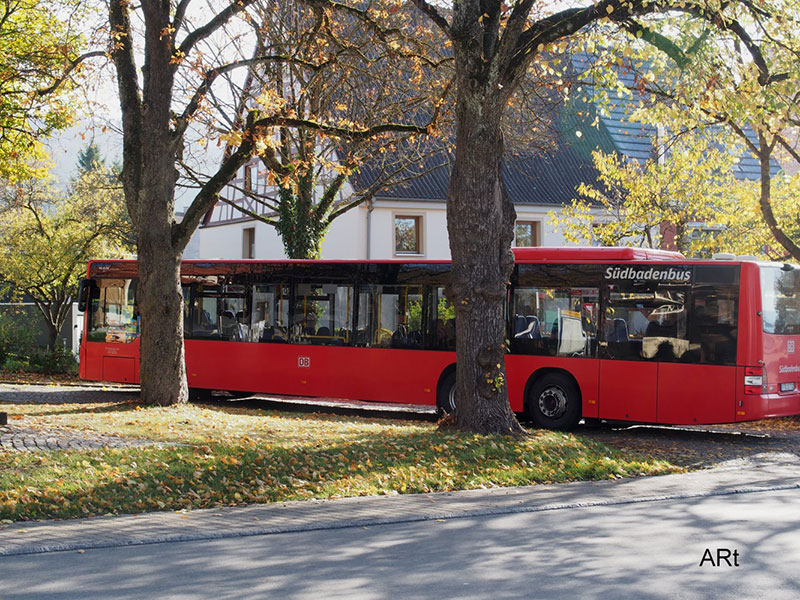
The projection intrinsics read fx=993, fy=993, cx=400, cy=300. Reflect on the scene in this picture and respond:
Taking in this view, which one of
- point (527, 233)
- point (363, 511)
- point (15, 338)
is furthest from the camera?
point (527, 233)

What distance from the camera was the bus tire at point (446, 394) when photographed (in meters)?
17.8

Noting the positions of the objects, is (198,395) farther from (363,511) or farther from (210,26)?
(363,511)

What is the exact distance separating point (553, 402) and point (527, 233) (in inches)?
908

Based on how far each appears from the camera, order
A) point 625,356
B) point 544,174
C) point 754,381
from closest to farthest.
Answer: point 754,381
point 625,356
point 544,174

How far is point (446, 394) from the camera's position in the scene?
58.7 ft

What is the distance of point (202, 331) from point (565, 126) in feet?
70.5

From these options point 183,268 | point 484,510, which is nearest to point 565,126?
point 183,268

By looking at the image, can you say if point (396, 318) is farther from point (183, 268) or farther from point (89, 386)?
point (89, 386)

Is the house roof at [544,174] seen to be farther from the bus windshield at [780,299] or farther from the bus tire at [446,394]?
the bus windshield at [780,299]

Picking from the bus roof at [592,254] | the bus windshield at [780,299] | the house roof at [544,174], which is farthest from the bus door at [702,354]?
the house roof at [544,174]

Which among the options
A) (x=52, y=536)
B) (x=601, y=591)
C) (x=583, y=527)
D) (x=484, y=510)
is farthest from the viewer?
(x=484, y=510)

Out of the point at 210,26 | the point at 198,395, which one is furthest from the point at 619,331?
the point at 198,395

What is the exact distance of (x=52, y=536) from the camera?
7.70 meters

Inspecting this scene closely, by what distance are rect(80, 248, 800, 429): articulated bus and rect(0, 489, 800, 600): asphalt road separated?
6946mm
